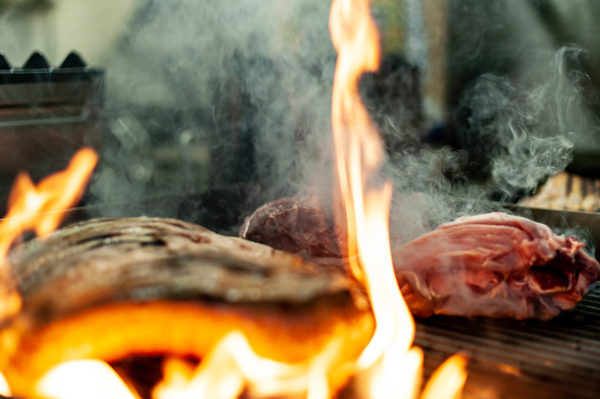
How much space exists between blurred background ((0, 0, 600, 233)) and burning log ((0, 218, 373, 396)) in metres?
1.65

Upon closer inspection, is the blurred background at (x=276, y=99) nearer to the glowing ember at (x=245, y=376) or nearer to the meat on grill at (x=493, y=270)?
the meat on grill at (x=493, y=270)

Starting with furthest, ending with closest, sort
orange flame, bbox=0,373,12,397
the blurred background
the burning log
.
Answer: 1. the blurred background
2. orange flame, bbox=0,373,12,397
3. the burning log

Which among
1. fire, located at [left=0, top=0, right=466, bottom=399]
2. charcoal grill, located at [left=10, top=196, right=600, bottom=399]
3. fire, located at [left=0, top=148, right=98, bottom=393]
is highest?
fire, located at [left=0, top=148, right=98, bottom=393]

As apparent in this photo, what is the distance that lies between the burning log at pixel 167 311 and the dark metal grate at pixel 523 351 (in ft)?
1.53

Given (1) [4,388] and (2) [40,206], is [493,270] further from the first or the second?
(2) [40,206]

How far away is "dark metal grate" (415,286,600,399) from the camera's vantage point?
6.69 ft

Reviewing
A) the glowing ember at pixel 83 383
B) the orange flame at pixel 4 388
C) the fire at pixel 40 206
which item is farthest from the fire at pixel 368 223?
the fire at pixel 40 206

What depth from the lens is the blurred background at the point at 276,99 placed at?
456 centimetres

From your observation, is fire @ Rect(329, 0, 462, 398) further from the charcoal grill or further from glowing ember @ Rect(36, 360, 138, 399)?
glowing ember @ Rect(36, 360, 138, 399)

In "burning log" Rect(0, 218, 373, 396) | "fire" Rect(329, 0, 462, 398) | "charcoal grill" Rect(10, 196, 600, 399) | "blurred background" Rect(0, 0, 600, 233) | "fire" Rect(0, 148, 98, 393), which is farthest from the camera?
"blurred background" Rect(0, 0, 600, 233)

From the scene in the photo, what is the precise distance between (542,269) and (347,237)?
39.5 inches

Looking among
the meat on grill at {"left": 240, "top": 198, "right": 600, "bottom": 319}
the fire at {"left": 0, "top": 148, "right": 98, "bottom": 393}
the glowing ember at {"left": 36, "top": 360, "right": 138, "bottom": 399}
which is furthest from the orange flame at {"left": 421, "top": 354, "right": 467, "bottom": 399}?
the fire at {"left": 0, "top": 148, "right": 98, "bottom": 393}

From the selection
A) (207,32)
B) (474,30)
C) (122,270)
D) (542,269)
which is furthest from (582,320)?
(474,30)

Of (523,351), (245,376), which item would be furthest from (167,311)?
(523,351)
